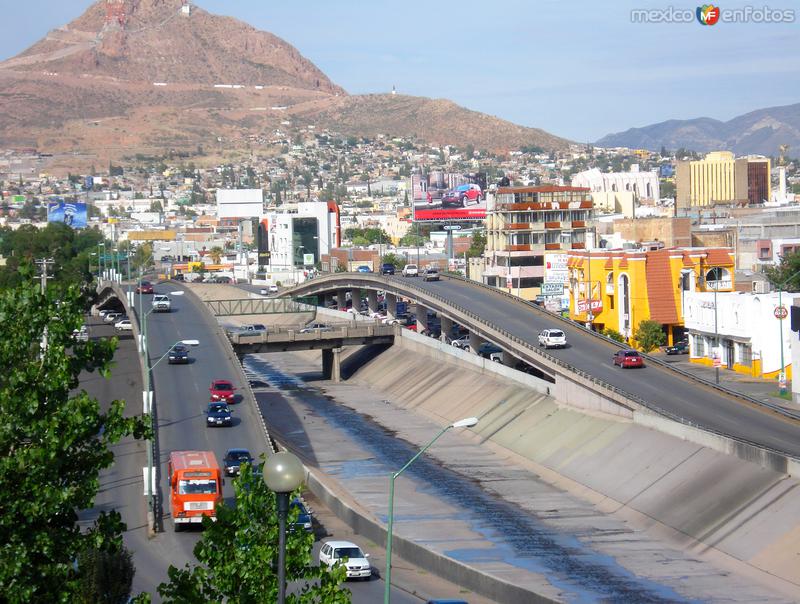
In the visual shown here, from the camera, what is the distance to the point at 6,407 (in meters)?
18.9

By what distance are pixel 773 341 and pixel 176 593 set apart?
67.5 meters

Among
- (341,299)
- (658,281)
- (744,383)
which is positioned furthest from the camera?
(341,299)

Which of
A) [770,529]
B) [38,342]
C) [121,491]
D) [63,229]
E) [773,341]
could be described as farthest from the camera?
[63,229]

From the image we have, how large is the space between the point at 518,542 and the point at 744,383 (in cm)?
3212

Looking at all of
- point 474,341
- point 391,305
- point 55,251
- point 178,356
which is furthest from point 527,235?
point 55,251

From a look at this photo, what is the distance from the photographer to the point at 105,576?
25172 mm

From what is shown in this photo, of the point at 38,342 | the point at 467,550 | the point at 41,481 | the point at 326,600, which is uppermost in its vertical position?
the point at 38,342

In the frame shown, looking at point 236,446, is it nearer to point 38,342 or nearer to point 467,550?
point 467,550

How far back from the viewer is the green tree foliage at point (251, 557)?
18656 millimetres

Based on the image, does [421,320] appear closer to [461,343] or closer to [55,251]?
[461,343]

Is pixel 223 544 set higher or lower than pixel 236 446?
higher

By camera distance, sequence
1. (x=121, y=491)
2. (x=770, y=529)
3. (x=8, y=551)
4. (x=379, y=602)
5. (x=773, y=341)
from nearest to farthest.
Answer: (x=8, y=551) → (x=379, y=602) → (x=770, y=529) → (x=121, y=491) → (x=773, y=341)

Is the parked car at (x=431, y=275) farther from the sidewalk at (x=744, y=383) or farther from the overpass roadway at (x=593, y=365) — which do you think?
the sidewalk at (x=744, y=383)

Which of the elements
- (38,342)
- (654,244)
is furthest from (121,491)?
(654,244)
